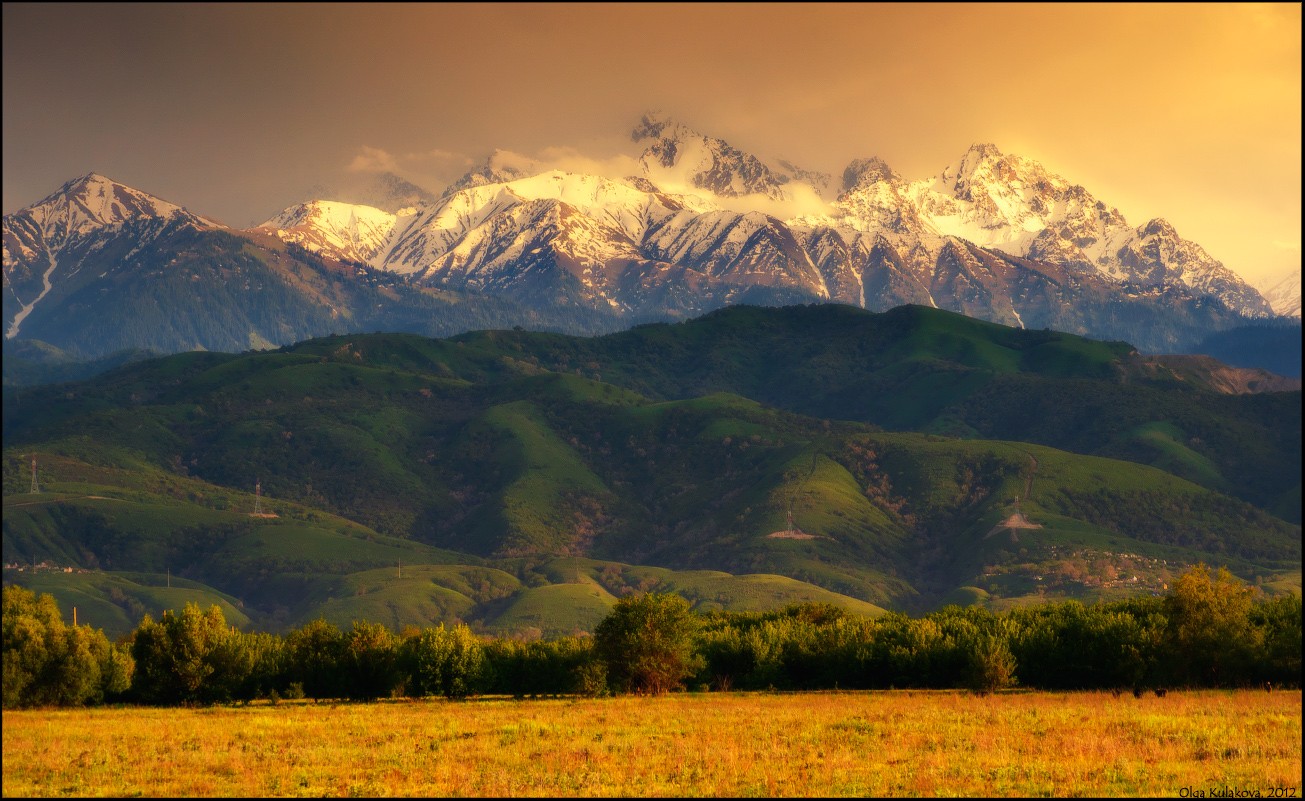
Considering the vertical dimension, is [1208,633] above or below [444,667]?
above

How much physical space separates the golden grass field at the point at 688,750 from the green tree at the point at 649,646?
16600 millimetres

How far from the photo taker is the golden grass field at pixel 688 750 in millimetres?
65312

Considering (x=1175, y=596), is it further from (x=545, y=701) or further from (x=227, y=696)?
(x=227, y=696)

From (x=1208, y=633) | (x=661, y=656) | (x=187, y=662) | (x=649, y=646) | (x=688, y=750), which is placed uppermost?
(x=1208, y=633)

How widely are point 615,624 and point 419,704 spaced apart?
60.2 ft

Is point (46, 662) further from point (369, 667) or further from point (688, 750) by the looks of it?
point (688, 750)

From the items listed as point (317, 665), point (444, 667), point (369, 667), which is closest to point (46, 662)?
point (317, 665)

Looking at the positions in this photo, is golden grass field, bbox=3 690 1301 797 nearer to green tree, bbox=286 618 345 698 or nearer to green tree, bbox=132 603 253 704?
green tree, bbox=132 603 253 704

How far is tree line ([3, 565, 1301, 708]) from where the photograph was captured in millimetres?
108500

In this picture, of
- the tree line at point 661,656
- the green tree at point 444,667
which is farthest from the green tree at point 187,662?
the green tree at point 444,667

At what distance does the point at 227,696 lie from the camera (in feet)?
366

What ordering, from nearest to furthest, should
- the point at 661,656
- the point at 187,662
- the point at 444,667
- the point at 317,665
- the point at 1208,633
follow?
the point at 187,662 < the point at 1208,633 < the point at 661,656 < the point at 444,667 < the point at 317,665

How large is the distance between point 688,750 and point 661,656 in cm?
4316

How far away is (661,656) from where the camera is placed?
118125 mm
